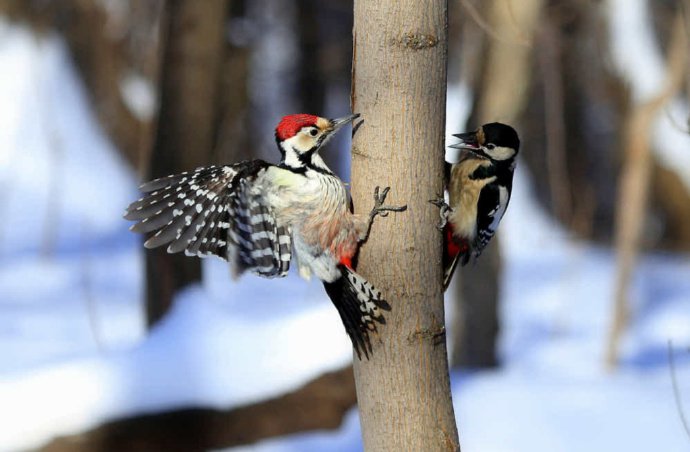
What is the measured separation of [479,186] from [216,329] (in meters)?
1.94

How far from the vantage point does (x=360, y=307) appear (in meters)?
2.12

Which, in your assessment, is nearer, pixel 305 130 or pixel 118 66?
pixel 305 130

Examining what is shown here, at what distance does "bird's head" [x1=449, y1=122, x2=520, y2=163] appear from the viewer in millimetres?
2631

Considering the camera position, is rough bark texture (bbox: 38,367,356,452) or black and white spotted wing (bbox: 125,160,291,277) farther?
rough bark texture (bbox: 38,367,356,452)

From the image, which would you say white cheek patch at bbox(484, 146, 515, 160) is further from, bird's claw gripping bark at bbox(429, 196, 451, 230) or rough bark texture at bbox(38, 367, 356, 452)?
rough bark texture at bbox(38, 367, 356, 452)

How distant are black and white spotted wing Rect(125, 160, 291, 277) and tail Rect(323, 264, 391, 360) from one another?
0.71 feet

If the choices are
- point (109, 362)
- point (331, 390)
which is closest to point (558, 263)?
point (331, 390)

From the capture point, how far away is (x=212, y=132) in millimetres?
4848

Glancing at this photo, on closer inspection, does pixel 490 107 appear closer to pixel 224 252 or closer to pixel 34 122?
pixel 224 252

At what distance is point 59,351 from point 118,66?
5.62 m

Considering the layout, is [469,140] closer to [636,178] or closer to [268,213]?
[268,213]

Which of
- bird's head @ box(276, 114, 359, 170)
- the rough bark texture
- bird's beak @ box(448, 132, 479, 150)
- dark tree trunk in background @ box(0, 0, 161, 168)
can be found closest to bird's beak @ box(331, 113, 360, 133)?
bird's head @ box(276, 114, 359, 170)

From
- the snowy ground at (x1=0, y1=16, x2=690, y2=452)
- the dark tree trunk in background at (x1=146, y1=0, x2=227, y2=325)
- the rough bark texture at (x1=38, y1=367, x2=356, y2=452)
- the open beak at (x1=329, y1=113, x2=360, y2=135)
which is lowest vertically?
the rough bark texture at (x1=38, y1=367, x2=356, y2=452)

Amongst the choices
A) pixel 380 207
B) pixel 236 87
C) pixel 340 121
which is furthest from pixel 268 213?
pixel 236 87
